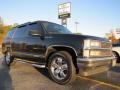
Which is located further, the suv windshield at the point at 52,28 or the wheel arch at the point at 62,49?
the suv windshield at the point at 52,28

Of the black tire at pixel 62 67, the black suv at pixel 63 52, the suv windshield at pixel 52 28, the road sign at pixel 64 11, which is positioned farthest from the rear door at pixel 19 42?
the road sign at pixel 64 11

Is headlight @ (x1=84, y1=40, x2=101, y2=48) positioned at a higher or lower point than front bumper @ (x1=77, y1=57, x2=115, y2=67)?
higher

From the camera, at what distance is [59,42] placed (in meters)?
5.83

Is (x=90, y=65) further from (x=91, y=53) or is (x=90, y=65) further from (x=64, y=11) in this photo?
(x=64, y=11)

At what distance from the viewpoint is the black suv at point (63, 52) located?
523cm

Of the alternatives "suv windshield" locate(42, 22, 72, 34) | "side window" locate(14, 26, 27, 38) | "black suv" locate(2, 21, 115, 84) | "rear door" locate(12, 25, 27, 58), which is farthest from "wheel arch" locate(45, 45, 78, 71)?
"side window" locate(14, 26, 27, 38)

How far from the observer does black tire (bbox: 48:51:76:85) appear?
5.39 metres

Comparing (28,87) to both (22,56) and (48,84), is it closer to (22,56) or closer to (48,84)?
(48,84)

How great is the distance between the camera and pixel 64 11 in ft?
60.8

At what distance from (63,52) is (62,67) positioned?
1.57 ft

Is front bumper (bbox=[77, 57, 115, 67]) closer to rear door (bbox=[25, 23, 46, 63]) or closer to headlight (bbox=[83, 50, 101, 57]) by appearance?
headlight (bbox=[83, 50, 101, 57])

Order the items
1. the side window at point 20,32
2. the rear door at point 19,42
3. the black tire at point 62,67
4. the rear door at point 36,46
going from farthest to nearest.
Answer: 1. the side window at point 20,32
2. the rear door at point 19,42
3. the rear door at point 36,46
4. the black tire at point 62,67

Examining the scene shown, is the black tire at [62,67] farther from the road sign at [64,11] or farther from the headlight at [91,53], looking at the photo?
the road sign at [64,11]

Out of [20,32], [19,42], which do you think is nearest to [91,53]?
[19,42]
